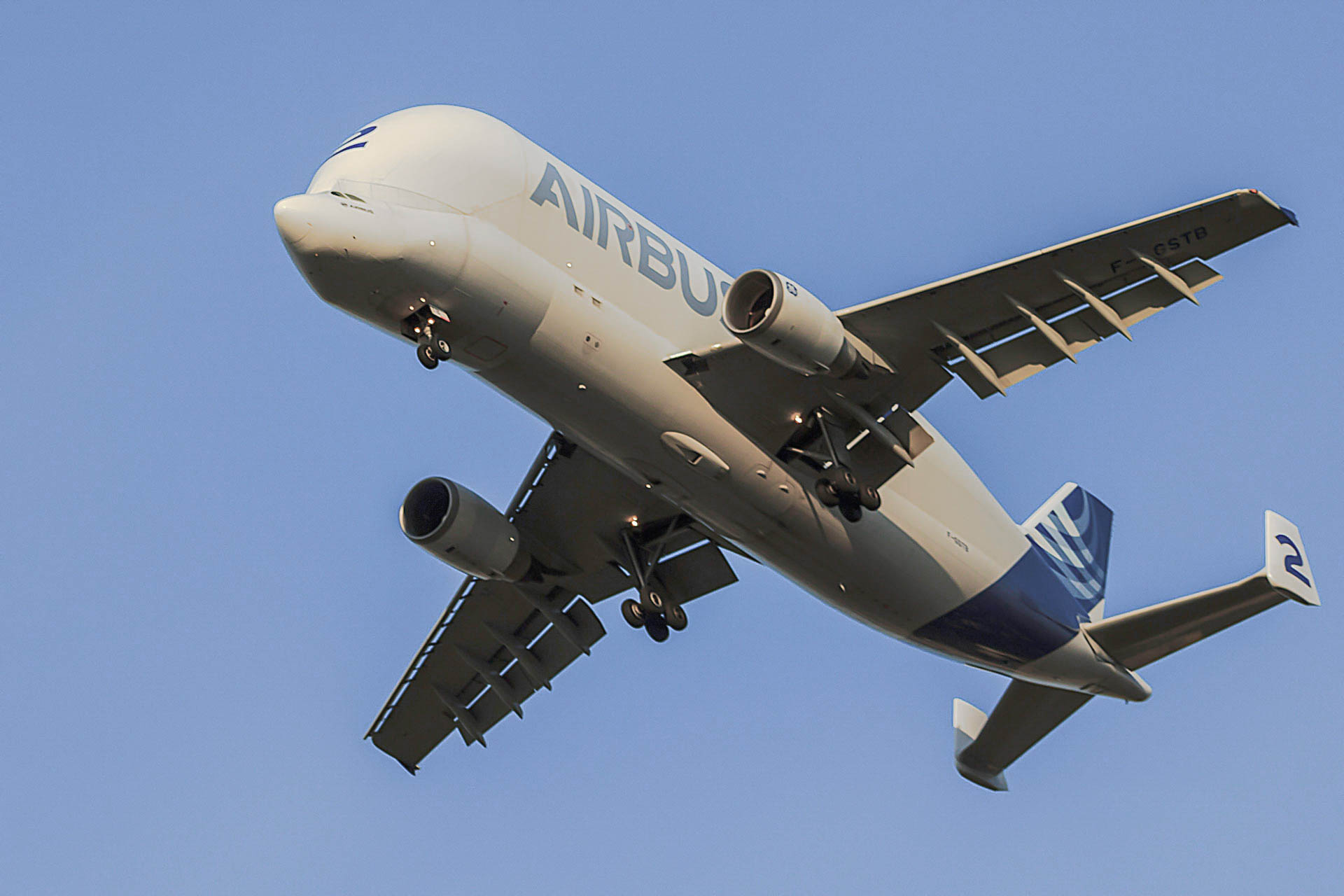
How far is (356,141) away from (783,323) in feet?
23.1

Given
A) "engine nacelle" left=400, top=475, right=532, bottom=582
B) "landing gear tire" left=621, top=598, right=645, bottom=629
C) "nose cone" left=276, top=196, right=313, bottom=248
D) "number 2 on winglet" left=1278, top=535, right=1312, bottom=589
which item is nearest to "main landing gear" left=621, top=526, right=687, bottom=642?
"landing gear tire" left=621, top=598, right=645, bottom=629

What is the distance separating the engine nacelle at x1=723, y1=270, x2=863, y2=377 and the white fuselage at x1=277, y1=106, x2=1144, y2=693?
135 centimetres

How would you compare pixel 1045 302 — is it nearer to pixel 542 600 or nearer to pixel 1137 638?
pixel 1137 638

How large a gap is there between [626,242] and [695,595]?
8335 mm

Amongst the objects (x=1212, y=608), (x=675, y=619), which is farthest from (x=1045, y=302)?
(x=675, y=619)

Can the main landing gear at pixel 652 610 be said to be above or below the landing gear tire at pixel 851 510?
below

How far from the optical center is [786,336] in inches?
853

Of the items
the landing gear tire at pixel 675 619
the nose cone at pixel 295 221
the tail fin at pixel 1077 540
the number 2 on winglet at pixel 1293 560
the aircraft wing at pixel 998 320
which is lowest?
the tail fin at pixel 1077 540

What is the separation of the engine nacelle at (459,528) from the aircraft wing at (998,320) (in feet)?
19.5

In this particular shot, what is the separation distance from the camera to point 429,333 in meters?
21.5

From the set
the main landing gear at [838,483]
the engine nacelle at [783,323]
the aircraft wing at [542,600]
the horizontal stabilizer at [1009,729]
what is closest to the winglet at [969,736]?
the horizontal stabilizer at [1009,729]

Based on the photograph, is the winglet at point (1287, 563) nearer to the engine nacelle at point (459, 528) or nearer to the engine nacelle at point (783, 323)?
the engine nacelle at point (783, 323)

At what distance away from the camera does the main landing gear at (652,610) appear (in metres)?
27.5

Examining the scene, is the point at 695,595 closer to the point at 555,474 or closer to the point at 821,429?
the point at 555,474
